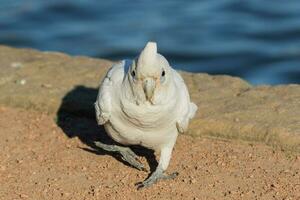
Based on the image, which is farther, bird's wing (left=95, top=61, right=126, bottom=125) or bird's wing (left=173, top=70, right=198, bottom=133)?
bird's wing (left=173, top=70, right=198, bottom=133)

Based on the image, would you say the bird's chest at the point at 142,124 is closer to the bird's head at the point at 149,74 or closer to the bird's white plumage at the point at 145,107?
the bird's white plumage at the point at 145,107

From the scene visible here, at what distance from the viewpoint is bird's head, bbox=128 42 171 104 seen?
574cm

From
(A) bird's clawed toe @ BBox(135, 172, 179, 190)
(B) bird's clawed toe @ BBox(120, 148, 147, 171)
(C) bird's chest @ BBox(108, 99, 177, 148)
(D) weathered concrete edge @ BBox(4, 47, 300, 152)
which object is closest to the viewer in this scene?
(C) bird's chest @ BBox(108, 99, 177, 148)

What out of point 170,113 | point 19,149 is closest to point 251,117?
point 170,113

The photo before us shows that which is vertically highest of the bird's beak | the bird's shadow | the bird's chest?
the bird's beak

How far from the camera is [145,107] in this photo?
5.98 metres

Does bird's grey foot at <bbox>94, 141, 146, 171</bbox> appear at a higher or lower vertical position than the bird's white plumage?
lower

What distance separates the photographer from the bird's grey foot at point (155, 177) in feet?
20.7

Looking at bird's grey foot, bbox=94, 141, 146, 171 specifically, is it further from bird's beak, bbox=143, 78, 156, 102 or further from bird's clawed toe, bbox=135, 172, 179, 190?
bird's beak, bbox=143, 78, 156, 102

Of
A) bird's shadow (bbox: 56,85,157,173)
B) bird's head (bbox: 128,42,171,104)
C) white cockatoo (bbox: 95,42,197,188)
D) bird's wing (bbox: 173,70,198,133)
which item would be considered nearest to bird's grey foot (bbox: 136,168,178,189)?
white cockatoo (bbox: 95,42,197,188)

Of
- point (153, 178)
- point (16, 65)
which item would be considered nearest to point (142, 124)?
A: point (153, 178)

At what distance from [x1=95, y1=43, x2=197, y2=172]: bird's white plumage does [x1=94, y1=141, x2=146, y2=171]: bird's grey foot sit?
0.22 metres

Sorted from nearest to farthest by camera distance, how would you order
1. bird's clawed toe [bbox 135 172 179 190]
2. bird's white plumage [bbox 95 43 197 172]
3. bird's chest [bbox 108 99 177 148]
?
bird's white plumage [bbox 95 43 197 172]
bird's chest [bbox 108 99 177 148]
bird's clawed toe [bbox 135 172 179 190]

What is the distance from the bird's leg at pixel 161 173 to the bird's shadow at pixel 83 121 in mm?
406
